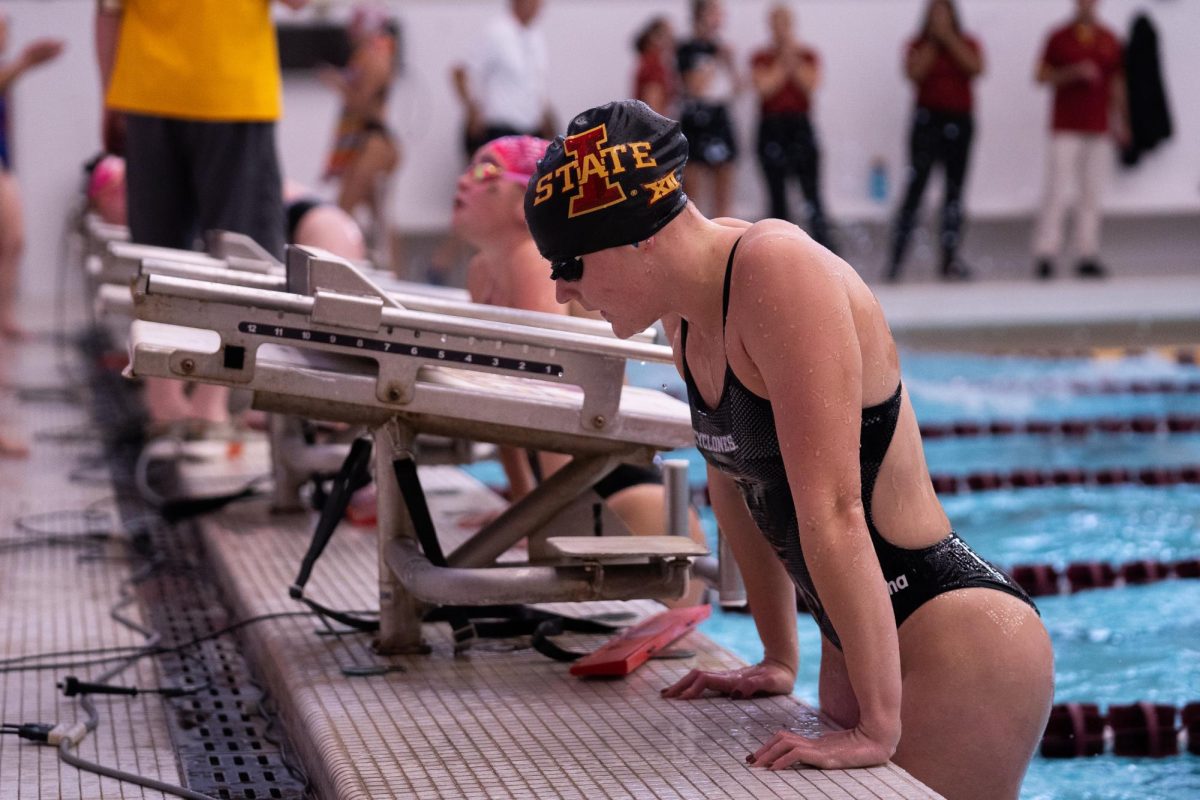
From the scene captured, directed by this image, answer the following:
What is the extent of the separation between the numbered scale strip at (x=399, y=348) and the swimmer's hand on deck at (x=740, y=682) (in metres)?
0.55

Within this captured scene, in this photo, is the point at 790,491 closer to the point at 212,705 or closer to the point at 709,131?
the point at 212,705

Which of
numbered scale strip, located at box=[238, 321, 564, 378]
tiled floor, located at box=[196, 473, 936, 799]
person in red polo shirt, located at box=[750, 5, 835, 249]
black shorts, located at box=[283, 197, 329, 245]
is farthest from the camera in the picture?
person in red polo shirt, located at box=[750, 5, 835, 249]

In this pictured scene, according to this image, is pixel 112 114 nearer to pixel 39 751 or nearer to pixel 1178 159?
pixel 39 751

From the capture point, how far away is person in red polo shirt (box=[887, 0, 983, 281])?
12.3m

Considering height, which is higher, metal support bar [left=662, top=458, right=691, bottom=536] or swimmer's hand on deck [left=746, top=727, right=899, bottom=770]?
metal support bar [left=662, top=458, right=691, bottom=536]

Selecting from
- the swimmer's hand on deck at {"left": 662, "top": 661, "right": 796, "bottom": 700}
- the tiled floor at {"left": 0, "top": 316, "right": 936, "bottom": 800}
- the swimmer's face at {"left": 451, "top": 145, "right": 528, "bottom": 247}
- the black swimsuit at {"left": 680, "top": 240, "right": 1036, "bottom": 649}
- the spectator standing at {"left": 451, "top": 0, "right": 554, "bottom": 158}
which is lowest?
the tiled floor at {"left": 0, "top": 316, "right": 936, "bottom": 800}

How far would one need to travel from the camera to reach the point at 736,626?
432 centimetres

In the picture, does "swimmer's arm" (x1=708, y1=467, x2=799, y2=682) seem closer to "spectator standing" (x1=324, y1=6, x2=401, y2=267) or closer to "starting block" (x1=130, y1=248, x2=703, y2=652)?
"starting block" (x1=130, y1=248, x2=703, y2=652)

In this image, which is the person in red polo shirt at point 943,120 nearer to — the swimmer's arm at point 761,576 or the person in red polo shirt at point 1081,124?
the person in red polo shirt at point 1081,124

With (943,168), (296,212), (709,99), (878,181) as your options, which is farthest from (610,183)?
(878,181)

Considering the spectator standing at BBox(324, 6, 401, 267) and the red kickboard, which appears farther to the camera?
the spectator standing at BBox(324, 6, 401, 267)

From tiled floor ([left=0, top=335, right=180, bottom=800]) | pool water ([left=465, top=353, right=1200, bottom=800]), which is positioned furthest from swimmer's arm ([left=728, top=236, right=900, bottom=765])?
pool water ([left=465, top=353, right=1200, bottom=800])

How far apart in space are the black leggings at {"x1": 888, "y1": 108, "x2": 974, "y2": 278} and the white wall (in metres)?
0.57

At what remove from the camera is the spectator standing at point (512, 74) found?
11.1 m
